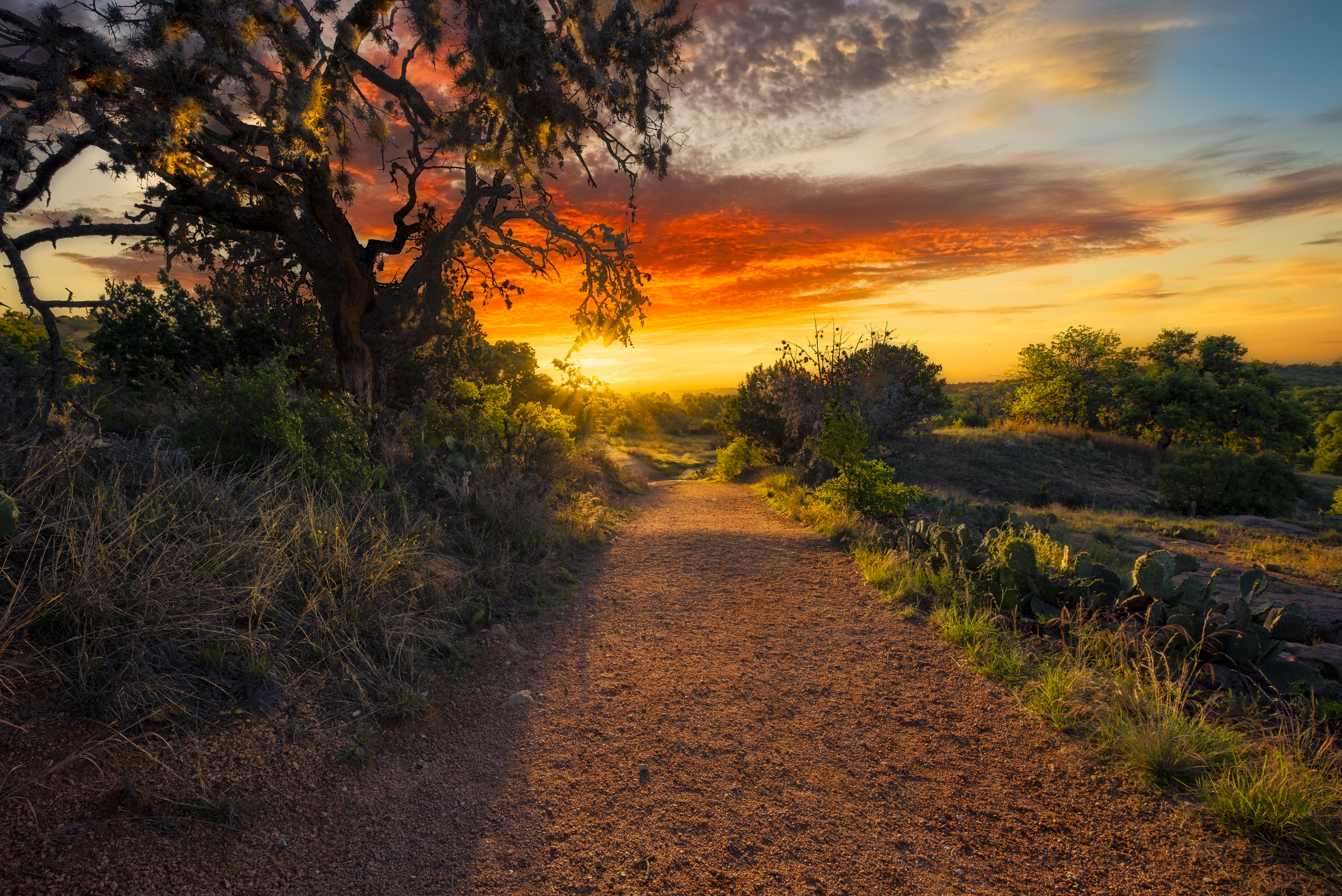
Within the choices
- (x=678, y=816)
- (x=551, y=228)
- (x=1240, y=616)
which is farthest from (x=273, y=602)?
(x=551, y=228)

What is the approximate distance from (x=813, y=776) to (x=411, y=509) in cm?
534

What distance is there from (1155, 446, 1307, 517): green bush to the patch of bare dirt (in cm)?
2100

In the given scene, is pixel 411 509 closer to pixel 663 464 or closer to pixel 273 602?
pixel 273 602

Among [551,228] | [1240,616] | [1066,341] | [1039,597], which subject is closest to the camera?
[1240,616]

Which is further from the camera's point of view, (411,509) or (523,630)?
(411,509)

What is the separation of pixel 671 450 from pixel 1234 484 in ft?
80.8

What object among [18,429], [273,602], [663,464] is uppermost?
[18,429]

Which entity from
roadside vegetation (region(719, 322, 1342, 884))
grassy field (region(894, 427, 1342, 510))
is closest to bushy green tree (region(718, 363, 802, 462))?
roadside vegetation (region(719, 322, 1342, 884))

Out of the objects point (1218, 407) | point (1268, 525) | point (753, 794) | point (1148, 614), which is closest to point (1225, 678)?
point (1148, 614)

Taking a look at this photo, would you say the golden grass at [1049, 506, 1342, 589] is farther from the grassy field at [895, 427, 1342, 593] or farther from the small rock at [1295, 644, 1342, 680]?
the small rock at [1295, 644, 1342, 680]

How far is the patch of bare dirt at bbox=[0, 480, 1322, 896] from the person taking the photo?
250 cm

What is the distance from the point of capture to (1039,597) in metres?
5.30

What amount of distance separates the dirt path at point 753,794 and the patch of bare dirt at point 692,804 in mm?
13

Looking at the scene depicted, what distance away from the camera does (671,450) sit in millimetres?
34062
